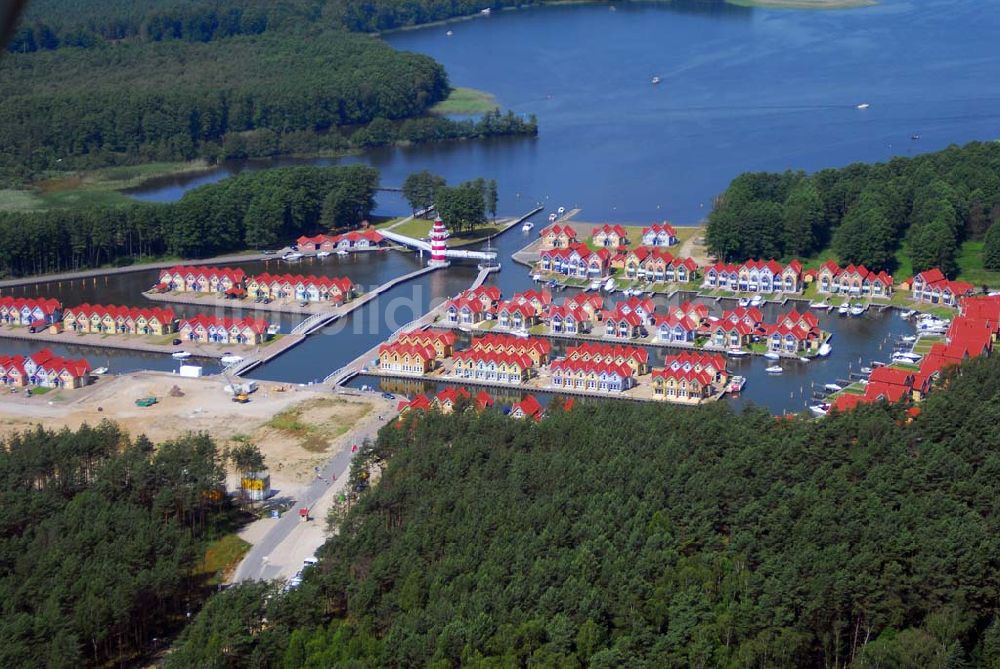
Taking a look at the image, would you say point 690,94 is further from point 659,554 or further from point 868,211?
point 659,554

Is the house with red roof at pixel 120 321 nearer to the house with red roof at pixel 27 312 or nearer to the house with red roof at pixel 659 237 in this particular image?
the house with red roof at pixel 27 312

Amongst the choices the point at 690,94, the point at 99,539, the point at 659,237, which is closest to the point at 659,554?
the point at 99,539

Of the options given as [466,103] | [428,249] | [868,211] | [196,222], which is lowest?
[428,249]

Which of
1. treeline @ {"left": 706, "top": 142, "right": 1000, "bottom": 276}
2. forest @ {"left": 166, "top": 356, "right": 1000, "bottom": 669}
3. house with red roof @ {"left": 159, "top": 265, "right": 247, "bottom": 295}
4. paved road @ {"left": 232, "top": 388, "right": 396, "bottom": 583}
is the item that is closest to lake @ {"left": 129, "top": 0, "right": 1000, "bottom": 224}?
treeline @ {"left": 706, "top": 142, "right": 1000, "bottom": 276}

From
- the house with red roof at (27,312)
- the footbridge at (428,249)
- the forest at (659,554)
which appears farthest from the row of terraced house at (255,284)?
the forest at (659,554)

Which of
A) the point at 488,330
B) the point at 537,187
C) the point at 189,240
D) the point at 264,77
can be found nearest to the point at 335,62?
the point at 264,77

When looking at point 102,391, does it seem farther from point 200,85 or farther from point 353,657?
point 200,85
